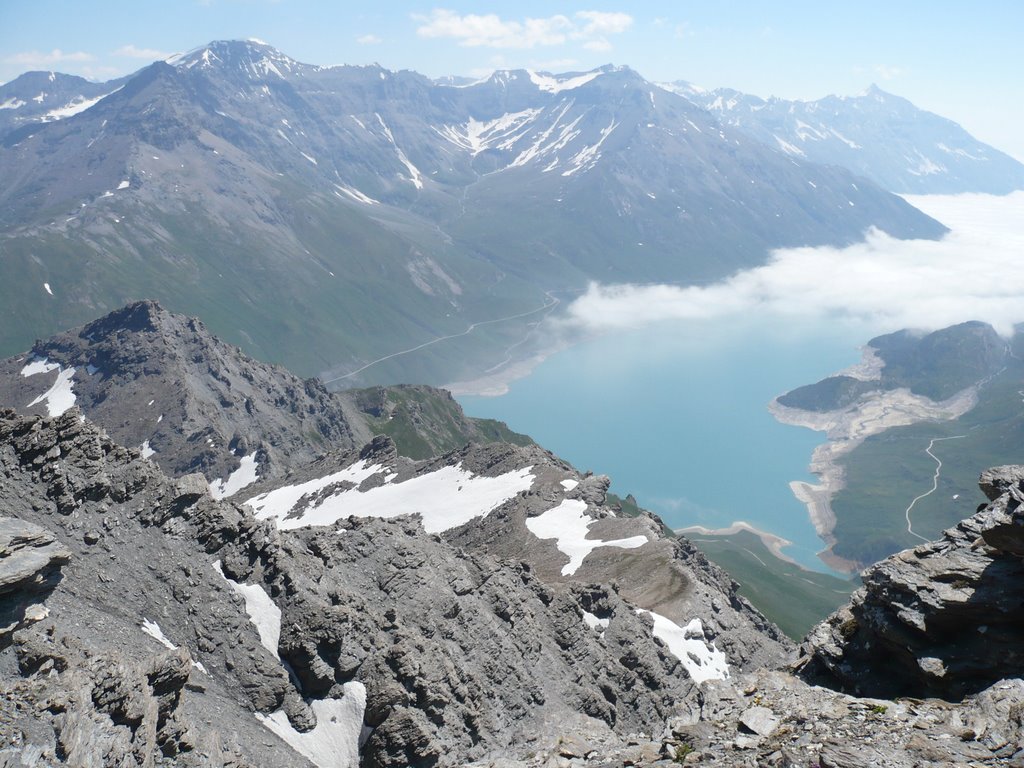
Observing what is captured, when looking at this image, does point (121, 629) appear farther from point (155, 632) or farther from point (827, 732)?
point (827, 732)

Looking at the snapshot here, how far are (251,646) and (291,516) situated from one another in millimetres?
76634

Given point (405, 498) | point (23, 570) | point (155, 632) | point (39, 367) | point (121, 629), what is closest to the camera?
point (23, 570)

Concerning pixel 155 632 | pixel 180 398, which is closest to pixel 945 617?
pixel 155 632

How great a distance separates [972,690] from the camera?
2544 cm

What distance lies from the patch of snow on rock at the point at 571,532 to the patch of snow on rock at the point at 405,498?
848 centimetres

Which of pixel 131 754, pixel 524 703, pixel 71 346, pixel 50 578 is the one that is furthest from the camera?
pixel 71 346

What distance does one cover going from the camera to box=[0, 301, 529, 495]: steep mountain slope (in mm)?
159625

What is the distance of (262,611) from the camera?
157 feet

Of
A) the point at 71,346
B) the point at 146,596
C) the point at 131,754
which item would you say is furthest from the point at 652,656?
the point at 71,346

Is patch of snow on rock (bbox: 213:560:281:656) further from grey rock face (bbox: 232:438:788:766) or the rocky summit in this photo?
grey rock face (bbox: 232:438:788:766)

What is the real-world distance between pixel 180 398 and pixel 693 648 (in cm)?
13402

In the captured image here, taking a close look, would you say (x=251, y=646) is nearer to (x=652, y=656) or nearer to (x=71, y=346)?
(x=652, y=656)

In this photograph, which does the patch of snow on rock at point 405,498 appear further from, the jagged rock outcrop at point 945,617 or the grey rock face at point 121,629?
the jagged rock outcrop at point 945,617

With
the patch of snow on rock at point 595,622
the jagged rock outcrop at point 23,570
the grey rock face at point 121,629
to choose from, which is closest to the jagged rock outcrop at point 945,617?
the grey rock face at point 121,629
